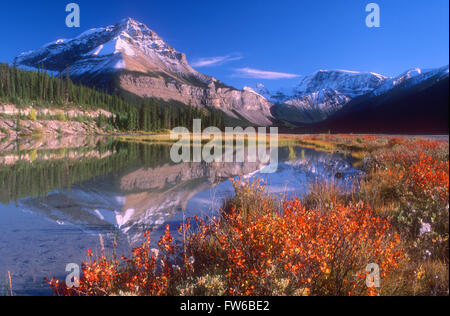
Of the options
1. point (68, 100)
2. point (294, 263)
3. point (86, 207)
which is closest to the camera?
point (294, 263)

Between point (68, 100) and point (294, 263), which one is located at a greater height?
point (68, 100)

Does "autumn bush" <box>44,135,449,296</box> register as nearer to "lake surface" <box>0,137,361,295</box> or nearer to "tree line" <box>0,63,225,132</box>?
"lake surface" <box>0,137,361,295</box>

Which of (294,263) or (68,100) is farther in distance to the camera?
(68,100)

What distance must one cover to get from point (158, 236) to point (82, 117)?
3862 inches

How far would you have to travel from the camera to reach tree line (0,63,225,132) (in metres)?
83.9

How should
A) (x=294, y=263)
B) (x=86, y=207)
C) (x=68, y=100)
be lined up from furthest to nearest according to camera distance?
(x=68, y=100) → (x=86, y=207) → (x=294, y=263)

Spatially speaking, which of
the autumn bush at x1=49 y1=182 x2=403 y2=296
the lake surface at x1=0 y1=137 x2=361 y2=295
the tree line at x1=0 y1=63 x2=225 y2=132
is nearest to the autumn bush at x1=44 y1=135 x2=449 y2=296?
the autumn bush at x1=49 y1=182 x2=403 y2=296

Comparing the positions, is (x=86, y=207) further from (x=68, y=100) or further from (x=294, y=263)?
(x=68, y=100)

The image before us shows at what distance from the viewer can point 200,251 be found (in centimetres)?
523

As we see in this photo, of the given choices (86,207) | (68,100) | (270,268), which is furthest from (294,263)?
(68,100)

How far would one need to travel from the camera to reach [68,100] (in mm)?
100000

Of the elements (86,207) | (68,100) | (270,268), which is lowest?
(86,207)
